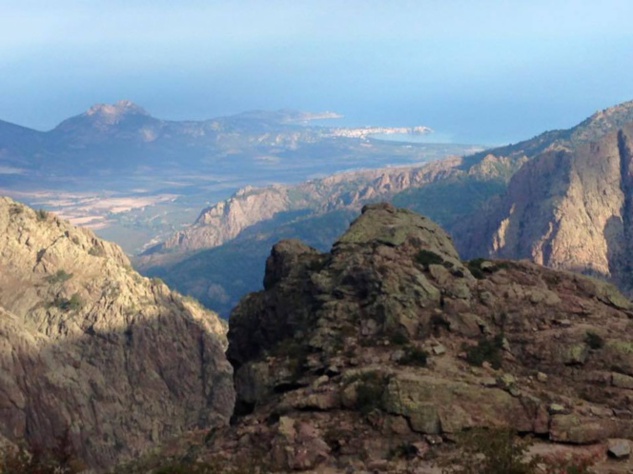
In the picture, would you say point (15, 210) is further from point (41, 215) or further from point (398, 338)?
point (398, 338)

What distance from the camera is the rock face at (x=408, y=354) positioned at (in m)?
36.2

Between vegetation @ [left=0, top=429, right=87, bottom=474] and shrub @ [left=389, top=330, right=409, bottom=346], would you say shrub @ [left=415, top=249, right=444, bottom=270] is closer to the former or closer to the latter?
shrub @ [left=389, top=330, right=409, bottom=346]

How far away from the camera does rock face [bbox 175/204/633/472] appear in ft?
119

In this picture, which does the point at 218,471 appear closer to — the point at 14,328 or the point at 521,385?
the point at 521,385

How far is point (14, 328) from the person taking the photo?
103562 millimetres

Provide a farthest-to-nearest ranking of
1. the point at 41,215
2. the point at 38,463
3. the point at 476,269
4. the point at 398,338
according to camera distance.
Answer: the point at 41,215 → the point at 476,269 → the point at 398,338 → the point at 38,463

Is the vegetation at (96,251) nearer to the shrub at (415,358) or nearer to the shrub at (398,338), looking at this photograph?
the shrub at (398,338)

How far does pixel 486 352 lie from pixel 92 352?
85736 mm

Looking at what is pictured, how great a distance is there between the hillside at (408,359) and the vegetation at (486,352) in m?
0.08

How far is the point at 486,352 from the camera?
4278cm

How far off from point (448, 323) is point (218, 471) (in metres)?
17.6

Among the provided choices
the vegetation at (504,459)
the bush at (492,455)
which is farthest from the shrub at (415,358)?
the bush at (492,455)

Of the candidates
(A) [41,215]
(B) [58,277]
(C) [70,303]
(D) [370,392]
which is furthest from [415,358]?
(A) [41,215]

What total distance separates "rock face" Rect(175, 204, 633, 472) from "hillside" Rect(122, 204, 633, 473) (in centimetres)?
9
